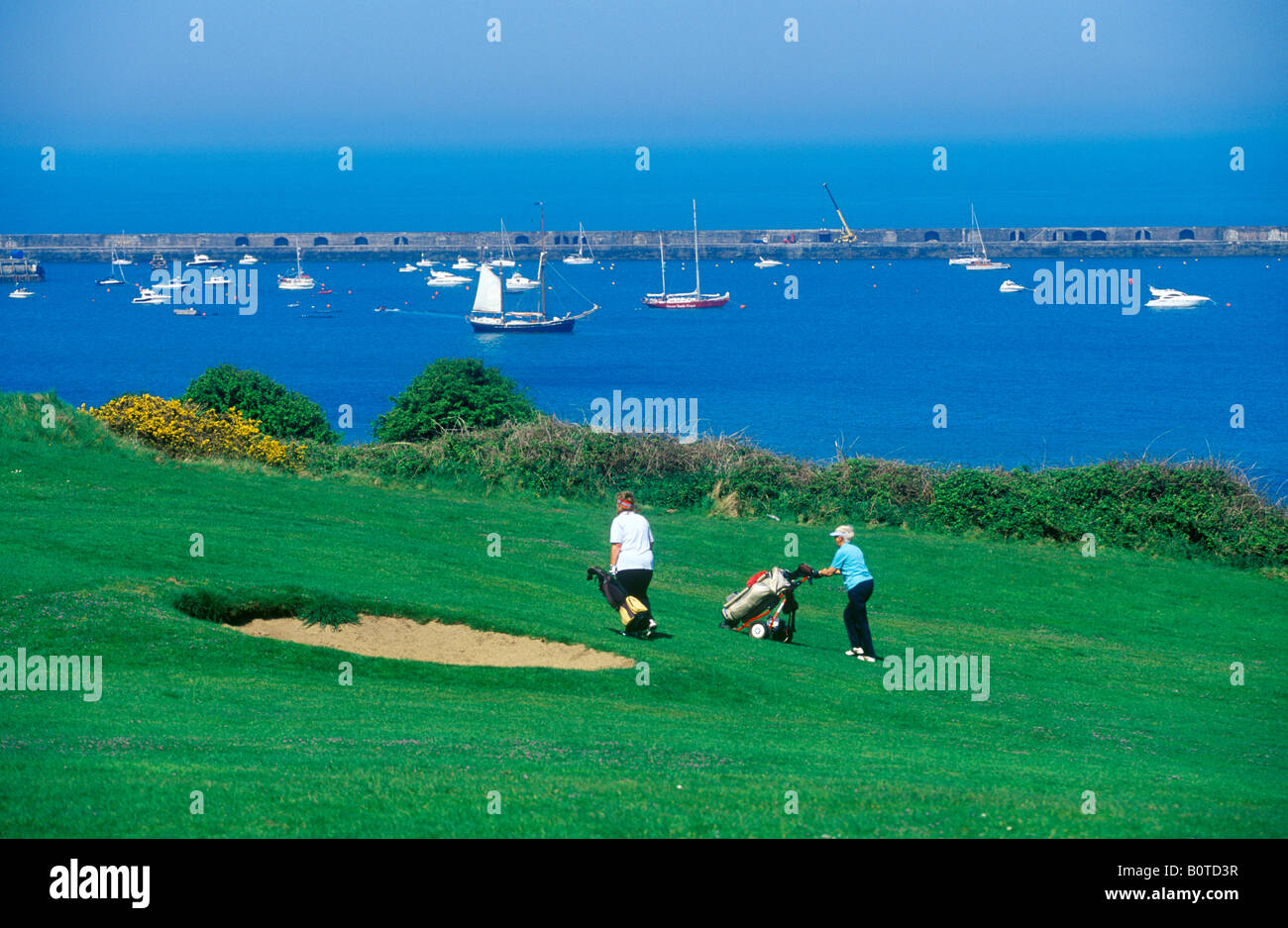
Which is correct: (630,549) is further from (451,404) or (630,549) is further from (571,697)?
(451,404)

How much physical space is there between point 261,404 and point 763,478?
1877 cm

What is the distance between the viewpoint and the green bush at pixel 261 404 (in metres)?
45.2

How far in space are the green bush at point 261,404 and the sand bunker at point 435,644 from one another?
26.7 metres

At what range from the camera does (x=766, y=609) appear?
819 inches

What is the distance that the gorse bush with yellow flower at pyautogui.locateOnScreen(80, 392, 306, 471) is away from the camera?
36.6 m

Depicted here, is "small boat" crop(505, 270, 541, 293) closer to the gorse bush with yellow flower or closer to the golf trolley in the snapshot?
the gorse bush with yellow flower

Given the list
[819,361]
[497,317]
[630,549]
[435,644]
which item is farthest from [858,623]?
[497,317]

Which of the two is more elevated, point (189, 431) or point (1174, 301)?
point (1174, 301)

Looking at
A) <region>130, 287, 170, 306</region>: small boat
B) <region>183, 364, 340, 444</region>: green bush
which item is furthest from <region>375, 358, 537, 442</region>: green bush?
<region>130, 287, 170, 306</region>: small boat

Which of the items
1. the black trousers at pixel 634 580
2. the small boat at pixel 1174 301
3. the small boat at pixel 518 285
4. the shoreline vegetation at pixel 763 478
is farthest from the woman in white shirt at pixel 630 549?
the small boat at pixel 518 285

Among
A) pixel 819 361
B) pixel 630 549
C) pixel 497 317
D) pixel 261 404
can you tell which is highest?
pixel 497 317

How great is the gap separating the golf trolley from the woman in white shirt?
2781 mm

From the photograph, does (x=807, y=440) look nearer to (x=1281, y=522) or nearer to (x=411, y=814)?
(x=1281, y=522)

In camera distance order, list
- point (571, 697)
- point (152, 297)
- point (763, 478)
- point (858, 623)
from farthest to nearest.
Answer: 1. point (152, 297)
2. point (763, 478)
3. point (858, 623)
4. point (571, 697)
